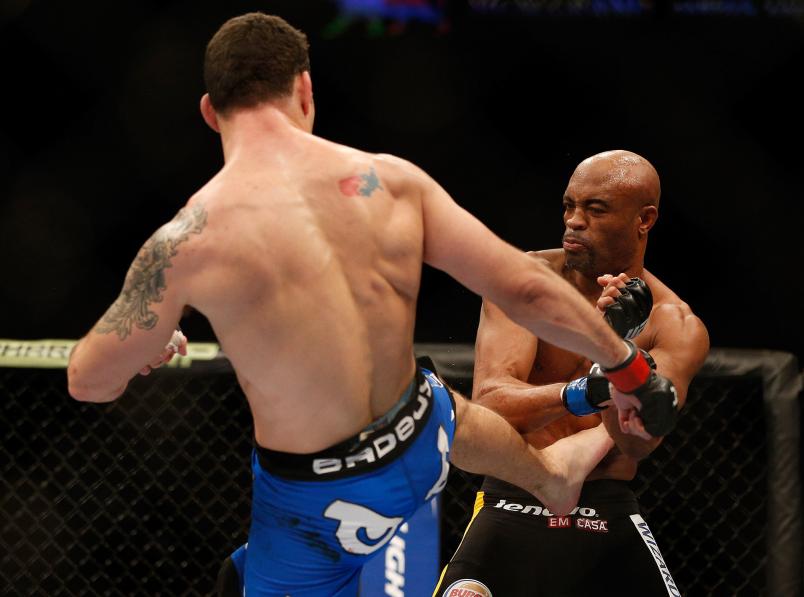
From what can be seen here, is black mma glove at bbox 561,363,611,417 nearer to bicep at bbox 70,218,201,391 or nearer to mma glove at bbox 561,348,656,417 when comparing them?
mma glove at bbox 561,348,656,417

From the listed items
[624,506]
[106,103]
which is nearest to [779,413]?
[624,506]

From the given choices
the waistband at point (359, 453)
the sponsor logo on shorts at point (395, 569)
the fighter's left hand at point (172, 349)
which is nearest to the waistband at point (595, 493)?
the sponsor logo on shorts at point (395, 569)

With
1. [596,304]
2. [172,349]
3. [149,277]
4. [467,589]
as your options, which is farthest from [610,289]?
[149,277]

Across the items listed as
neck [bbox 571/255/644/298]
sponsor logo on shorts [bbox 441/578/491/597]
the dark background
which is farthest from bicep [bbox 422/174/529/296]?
the dark background

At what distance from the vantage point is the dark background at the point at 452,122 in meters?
3.38

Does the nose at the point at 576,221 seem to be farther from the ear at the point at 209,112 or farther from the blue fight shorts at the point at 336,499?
the ear at the point at 209,112

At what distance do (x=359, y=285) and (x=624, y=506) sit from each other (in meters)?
1.01

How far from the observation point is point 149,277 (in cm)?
156

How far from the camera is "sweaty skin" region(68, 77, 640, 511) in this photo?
5.09ft

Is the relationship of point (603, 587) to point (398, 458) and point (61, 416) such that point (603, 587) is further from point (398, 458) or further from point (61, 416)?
point (61, 416)

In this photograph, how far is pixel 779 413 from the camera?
2.79 metres

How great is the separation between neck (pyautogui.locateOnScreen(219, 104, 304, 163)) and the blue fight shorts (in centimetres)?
46

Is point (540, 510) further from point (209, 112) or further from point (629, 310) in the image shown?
point (209, 112)

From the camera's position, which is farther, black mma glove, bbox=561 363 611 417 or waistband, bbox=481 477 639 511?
waistband, bbox=481 477 639 511
